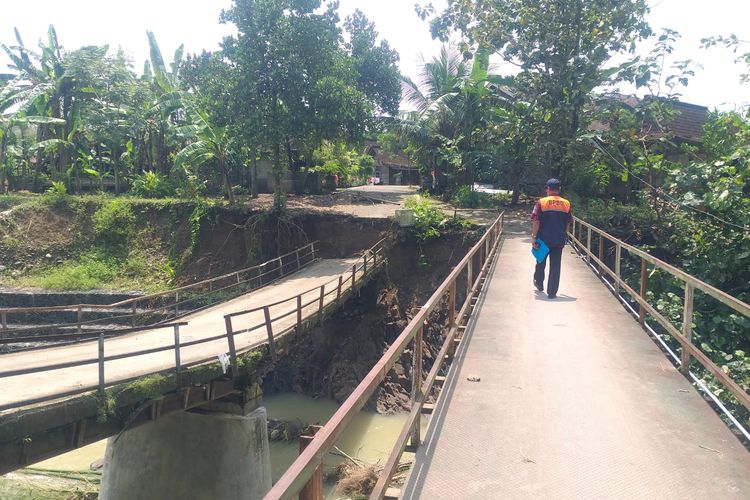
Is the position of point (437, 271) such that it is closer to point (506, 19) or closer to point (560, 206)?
point (506, 19)

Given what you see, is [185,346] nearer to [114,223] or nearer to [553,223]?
[553,223]

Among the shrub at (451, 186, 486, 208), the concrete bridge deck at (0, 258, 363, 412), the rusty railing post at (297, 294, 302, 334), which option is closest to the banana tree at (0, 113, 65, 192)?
the concrete bridge deck at (0, 258, 363, 412)

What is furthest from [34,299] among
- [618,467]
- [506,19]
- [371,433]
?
[618,467]

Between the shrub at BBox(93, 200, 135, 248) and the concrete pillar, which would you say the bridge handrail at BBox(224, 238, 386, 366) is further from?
the shrub at BBox(93, 200, 135, 248)

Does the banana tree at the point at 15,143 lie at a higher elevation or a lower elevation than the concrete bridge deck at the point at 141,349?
higher

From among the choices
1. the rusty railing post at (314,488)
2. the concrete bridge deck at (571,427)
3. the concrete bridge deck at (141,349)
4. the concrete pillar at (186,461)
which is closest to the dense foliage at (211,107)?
the concrete bridge deck at (141,349)

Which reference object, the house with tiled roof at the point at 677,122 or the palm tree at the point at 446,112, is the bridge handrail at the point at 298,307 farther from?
the house with tiled roof at the point at 677,122

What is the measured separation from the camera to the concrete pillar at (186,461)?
29.8 ft

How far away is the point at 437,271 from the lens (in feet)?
59.8

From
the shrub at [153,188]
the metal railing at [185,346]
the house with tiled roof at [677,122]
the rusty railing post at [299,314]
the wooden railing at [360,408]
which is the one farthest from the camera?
the shrub at [153,188]

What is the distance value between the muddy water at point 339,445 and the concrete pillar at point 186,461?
234 cm

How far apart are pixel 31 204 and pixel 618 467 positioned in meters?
27.6

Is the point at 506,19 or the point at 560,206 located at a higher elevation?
the point at 506,19

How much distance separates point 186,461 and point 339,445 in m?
4.62
